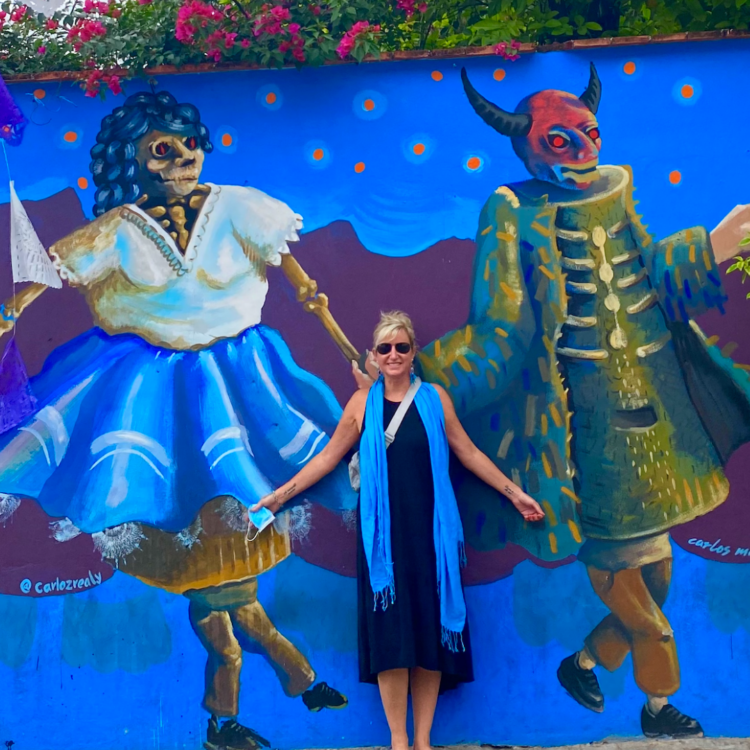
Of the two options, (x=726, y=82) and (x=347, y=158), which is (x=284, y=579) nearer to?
(x=347, y=158)

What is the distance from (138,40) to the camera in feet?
13.2

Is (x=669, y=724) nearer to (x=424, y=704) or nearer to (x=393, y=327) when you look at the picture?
(x=424, y=704)

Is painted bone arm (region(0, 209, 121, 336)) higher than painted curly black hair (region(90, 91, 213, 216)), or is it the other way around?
painted curly black hair (region(90, 91, 213, 216))

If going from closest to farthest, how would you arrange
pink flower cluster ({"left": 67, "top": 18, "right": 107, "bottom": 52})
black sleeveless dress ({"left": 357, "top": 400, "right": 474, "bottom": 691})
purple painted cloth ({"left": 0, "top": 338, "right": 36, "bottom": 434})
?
black sleeveless dress ({"left": 357, "top": 400, "right": 474, "bottom": 691})
pink flower cluster ({"left": 67, "top": 18, "right": 107, "bottom": 52})
purple painted cloth ({"left": 0, "top": 338, "right": 36, "bottom": 434})

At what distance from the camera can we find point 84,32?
159 inches

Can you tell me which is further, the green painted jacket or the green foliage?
the green painted jacket

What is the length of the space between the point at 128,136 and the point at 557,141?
6.48 ft

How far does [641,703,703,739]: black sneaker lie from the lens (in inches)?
159

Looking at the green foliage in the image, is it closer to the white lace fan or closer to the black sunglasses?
the white lace fan

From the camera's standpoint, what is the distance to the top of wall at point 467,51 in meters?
4.04

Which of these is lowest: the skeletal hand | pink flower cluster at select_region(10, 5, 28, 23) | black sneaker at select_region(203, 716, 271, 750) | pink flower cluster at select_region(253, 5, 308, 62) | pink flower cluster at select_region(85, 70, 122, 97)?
black sneaker at select_region(203, 716, 271, 750)

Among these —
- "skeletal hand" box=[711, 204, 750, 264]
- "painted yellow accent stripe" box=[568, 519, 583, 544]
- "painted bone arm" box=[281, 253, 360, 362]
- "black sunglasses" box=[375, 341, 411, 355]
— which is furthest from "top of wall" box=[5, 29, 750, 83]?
"painted yellow accent stripe" box=[568, 519, 583, 544]

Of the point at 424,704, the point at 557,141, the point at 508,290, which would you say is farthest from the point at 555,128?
the point at 424,704

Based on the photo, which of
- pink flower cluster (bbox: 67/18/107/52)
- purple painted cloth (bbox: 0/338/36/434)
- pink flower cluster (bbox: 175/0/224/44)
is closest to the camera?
pink flower cluster (bbox: 175/0/224/44)
